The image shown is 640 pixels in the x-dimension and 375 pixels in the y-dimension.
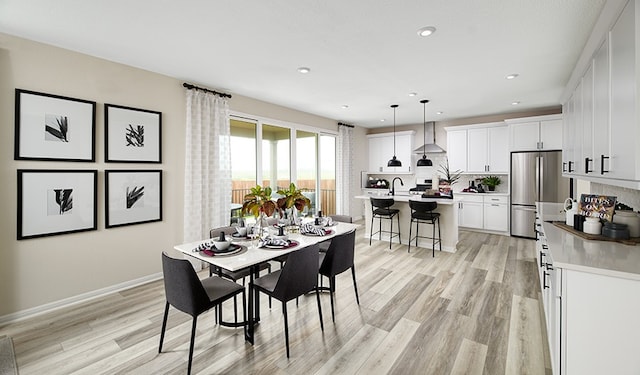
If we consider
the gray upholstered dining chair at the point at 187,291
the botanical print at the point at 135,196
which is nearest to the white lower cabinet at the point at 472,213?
the gray upholstered dining chair at the point at 187,291

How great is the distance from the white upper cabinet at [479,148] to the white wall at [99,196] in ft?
19.3

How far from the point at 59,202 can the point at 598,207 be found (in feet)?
17.0

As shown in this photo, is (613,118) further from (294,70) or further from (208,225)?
(208,225)

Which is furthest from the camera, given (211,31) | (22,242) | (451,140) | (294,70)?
(451,140)

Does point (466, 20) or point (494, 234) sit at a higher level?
point (466, 20)

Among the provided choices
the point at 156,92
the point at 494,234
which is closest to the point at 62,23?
the point at 156,92

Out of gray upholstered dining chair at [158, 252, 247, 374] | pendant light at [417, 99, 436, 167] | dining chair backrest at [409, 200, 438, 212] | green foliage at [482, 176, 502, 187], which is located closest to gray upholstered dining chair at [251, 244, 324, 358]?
gray upholstered dining chair at [158, 252, 247, 374]

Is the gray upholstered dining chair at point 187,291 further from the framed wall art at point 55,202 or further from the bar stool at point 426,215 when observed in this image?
the bar stool at point 426,215

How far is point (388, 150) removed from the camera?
7.71 metres

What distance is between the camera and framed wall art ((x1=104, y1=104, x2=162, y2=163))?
3.21 m

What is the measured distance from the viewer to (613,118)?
176 cm

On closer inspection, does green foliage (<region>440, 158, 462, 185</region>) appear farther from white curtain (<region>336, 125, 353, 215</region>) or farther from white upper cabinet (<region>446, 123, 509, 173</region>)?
white curtain (<region>336, 125, 353, 215</region>)

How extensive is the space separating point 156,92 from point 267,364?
3.49m

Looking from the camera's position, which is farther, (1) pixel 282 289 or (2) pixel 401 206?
(2) pixel 401 206
